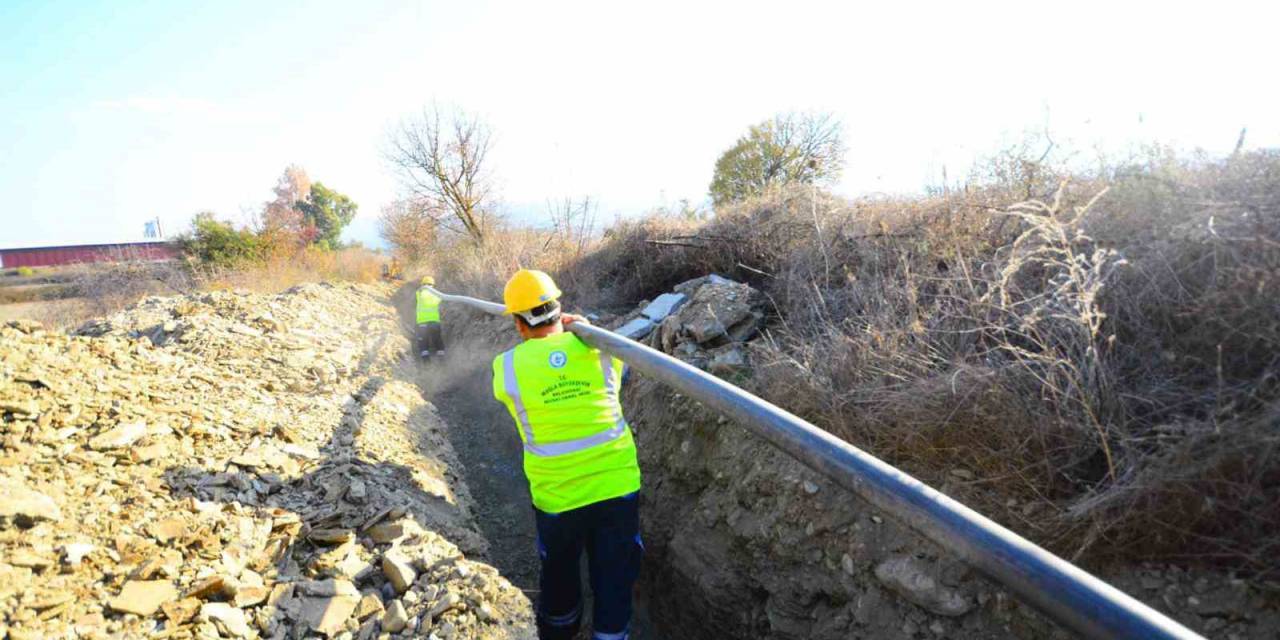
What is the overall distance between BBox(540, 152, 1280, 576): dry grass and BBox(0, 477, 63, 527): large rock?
4.15 meters

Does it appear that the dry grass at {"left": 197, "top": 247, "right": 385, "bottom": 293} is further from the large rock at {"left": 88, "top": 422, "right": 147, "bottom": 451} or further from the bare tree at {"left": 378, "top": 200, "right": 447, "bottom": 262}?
the large rock at {"left": 88, "top": 422, "right": 147, "bottom": 451}

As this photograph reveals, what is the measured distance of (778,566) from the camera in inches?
126

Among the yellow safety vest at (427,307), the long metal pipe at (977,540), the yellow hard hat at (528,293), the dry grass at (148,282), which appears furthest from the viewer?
the dry grass at (148,282)

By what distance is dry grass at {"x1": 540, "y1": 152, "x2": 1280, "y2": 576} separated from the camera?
6.79 ft

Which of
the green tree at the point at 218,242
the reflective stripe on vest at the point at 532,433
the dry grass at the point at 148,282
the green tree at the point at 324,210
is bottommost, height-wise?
the reflective stripe on vest at the point at 532,433

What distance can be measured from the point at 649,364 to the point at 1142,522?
214 centimetres

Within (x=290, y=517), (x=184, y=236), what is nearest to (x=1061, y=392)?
(x=290, y=517)

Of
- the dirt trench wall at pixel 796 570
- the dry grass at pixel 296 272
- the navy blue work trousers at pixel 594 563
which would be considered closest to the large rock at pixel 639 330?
the dirt trench wall at pixel 796 570

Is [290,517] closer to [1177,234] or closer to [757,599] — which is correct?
[757,599]

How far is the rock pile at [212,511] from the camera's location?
8.50 ft

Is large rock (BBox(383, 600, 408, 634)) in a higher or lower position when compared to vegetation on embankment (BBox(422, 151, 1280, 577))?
lower

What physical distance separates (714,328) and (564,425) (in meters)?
2.09

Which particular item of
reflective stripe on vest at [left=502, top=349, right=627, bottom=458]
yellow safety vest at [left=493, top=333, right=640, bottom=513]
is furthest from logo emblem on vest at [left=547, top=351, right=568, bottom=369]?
reflective stripe on vest at [left=502, top=349, right=627, bottom=458]

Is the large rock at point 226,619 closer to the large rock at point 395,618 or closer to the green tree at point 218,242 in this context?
the large rock at point 395,618
